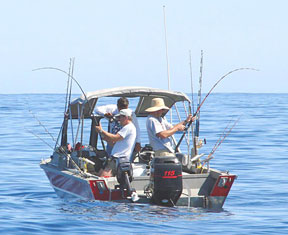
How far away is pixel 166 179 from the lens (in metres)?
8.33

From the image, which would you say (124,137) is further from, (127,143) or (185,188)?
(185,188)

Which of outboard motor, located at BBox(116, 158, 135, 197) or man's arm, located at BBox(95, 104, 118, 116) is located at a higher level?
man's arm, located at BBox(95, 104, 118, 116)

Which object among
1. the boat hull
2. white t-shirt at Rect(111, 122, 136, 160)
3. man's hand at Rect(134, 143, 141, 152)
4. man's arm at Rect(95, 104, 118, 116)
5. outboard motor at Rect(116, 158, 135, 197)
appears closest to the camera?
outboard motor at Rect(116, 158, 135, 197)

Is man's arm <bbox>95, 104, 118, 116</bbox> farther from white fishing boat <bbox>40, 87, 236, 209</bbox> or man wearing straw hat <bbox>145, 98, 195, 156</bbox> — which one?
man wearing straw hat <bbox>145, 98, 195, 156</bbox>

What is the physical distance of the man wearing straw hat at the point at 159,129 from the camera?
9.16 meters

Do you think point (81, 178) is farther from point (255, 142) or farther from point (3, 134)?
point (3, 134)

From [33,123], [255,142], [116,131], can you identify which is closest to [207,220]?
[116,131]

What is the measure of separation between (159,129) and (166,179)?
109cm

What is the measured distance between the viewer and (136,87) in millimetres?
10008

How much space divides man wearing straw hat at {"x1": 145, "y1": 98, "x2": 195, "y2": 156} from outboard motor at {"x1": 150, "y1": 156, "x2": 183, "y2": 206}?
77 centimetres

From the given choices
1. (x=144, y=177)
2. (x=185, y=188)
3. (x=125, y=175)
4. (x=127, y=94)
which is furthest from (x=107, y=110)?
(x=185, y=188)

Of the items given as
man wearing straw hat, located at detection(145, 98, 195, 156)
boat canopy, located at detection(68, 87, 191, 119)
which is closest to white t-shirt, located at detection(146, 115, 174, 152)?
man wearing straw hat, located at detection(145, 98, 195, 156)

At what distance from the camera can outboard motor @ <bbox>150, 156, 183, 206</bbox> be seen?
833 centimetres

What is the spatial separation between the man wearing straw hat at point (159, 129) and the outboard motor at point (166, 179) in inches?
30.3
